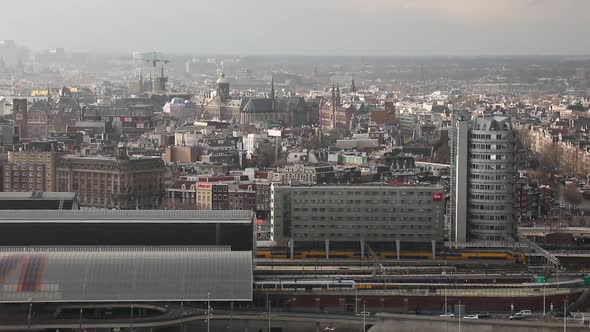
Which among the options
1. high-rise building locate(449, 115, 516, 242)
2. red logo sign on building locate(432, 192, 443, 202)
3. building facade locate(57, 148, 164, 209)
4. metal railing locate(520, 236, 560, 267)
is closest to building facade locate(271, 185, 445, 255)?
red logo sign on building locate(432, 192, 443, 202)

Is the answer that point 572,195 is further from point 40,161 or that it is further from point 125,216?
point 125,216

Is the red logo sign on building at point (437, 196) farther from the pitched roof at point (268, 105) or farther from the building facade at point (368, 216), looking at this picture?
the pitched roof at point (268, 105)

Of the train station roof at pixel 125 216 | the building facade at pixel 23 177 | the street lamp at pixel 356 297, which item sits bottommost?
the street lamp at pixel 356 297

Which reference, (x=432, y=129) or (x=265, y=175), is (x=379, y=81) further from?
(x=265, y=175)

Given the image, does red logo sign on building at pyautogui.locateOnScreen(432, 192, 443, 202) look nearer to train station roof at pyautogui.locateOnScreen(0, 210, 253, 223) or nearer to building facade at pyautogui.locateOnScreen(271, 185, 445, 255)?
building facade at pyautogui.locateOnScreen(271, 185, 445, 255)

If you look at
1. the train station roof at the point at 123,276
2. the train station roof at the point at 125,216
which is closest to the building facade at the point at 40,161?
the train station roof at the point at 125,216

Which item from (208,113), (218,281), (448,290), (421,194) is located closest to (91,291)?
(218,281)

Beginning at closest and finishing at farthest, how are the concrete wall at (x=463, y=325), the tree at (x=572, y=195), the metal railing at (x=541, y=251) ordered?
1. the concrete wall at (x=463, y=325)
2. the metal railing at (x=541, y=251)
3. the tree at (x=572, y=195)
